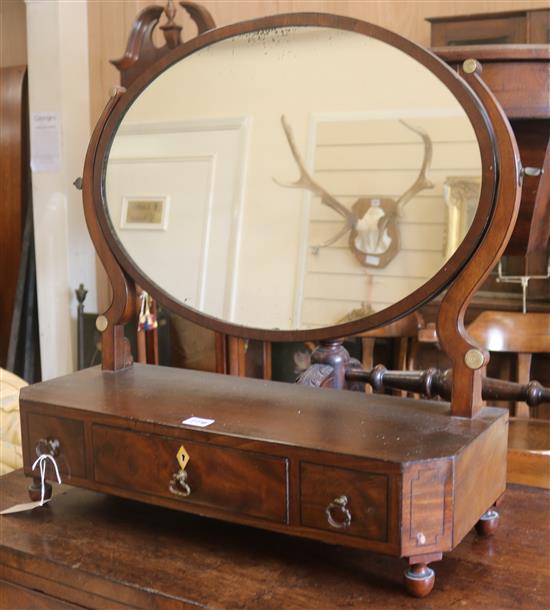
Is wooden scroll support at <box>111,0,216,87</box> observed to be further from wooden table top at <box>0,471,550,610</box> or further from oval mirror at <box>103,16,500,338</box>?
wooden table top at <box>0,471,550,610</box>

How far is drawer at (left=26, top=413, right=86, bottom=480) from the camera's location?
0.98m

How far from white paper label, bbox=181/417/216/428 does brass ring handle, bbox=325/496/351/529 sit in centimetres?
17

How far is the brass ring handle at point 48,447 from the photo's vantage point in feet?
3.30

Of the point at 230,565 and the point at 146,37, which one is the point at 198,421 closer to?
the point at 230,565

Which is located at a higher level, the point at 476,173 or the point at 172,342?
the point at 476,173

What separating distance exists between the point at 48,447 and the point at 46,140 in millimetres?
2311

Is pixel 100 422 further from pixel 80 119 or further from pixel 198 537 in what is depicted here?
pixel 80 119

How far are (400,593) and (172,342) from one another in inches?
78.2

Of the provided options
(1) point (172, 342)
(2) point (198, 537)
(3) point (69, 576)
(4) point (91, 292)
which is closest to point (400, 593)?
(2) point (198, 537)

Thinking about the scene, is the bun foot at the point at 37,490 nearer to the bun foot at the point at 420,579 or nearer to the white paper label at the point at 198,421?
the white paper label at the point at 198,421

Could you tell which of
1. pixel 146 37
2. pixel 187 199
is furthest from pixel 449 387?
pixel 146 37

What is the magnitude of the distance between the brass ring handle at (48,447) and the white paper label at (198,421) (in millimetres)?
203

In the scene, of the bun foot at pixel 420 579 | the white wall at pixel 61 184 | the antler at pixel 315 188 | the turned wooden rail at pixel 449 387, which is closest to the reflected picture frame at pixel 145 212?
the antler at pixel 315 188

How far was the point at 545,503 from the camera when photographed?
41.1 inches
